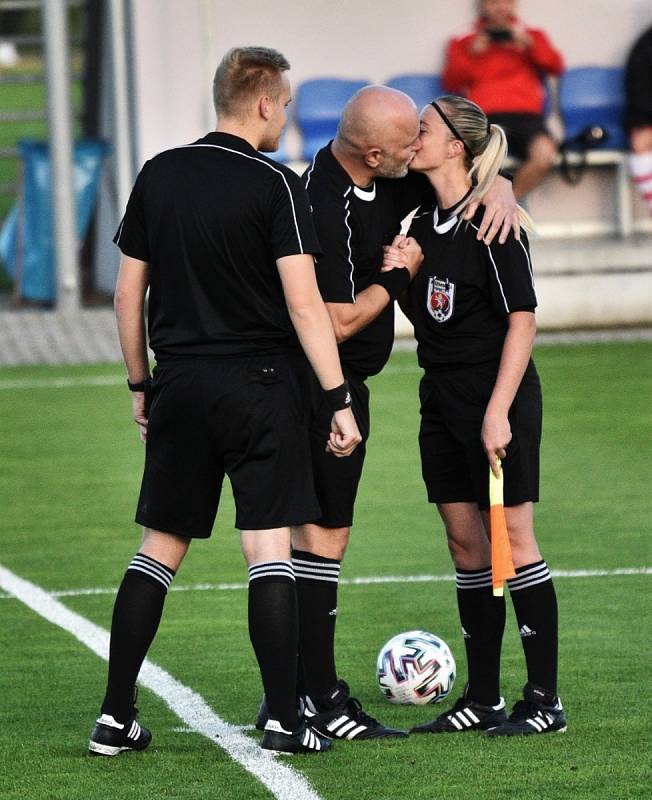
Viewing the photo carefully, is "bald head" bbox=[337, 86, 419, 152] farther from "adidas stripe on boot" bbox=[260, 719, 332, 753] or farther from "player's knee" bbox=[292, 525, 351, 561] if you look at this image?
"adidas stripe on boot" bbox=[260, 719, 332, 753]

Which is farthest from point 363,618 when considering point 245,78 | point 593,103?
point 593,103

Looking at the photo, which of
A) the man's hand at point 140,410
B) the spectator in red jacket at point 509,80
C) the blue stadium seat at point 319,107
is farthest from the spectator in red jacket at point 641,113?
the man's hand at point 140,410

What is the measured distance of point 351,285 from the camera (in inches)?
195

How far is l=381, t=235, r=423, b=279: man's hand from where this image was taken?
4996 millimetres

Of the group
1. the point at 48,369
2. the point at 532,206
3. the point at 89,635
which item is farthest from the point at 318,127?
the point at 89,635

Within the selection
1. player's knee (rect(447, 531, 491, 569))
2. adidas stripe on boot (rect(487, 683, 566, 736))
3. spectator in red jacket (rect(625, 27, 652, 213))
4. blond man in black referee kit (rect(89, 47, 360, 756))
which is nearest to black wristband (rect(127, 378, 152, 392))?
blond man in black referee kit (rect(89, 47, 360, 756))

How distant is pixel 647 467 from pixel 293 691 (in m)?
5.46

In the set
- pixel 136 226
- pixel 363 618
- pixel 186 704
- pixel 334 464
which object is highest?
pixel 136 226

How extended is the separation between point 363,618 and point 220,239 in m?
2.35

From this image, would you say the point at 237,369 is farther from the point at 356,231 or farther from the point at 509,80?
the point at 509,80

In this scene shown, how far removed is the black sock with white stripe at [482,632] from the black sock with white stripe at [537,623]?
11 centimetres

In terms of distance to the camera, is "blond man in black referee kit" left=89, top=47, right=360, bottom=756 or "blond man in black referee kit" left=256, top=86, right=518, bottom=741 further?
"blond man in black referee kit" left=256, top=86, right=518, bottom=741

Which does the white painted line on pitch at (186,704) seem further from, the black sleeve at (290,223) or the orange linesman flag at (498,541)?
the black sleeve at (290,223)

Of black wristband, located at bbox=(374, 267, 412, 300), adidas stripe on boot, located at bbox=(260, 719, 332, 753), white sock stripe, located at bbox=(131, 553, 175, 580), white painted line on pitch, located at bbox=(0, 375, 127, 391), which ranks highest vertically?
black wristband, located at bbox=(374, 267, 412, 300)
